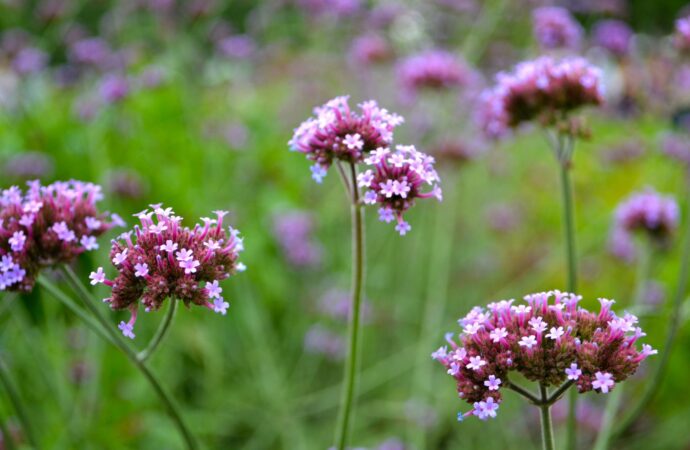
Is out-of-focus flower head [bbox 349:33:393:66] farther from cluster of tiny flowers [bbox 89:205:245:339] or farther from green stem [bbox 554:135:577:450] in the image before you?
cluster of tiny flowers [bbox 89:205:245:339]

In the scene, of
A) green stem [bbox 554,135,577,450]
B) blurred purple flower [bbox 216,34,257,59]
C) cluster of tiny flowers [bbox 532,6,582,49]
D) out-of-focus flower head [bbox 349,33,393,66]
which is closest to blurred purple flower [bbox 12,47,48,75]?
blurred purple flower [bbox 216,34,257,59]

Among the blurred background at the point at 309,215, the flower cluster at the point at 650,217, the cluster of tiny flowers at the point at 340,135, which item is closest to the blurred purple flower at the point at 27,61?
the blurred background at the point at 309,215

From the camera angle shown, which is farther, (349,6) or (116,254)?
(349,6)

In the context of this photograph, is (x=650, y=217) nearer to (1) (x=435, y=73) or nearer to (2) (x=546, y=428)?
(1) (x=435, y=73)

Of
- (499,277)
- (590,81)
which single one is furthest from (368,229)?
(590,81)

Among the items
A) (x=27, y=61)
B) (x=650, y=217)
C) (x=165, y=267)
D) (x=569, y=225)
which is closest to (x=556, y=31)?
(x=650, y=217)

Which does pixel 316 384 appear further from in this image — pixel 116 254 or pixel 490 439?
pixel 116 254
